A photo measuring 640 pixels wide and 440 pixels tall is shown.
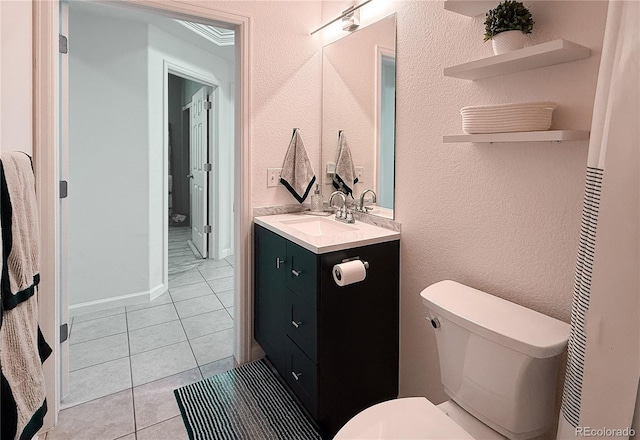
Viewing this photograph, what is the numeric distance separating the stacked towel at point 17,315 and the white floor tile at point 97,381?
98 centimetres

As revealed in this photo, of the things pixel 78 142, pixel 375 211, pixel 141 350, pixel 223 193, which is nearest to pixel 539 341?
pixel 375 211

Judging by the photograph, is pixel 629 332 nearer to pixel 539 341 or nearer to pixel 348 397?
pixel 539 341

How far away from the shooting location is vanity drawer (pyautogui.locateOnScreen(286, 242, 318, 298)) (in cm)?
160

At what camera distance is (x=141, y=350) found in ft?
8.03

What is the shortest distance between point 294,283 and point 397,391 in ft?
2.50

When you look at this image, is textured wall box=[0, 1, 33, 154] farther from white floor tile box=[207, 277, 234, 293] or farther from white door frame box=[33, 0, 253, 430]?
white floor tile box=[207, 277, 234, 293]

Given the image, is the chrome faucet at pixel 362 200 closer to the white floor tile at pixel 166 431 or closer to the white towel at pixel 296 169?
the white towel at pixel 296 169

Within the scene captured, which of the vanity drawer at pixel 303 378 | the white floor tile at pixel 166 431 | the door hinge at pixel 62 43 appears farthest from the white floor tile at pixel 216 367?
the door hinge at pixel 62 43

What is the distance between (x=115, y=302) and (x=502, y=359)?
2.98 meters

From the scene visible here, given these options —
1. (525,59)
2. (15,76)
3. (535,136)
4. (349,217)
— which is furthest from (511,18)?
(15,76)

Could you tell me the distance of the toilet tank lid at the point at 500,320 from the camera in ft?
3.52

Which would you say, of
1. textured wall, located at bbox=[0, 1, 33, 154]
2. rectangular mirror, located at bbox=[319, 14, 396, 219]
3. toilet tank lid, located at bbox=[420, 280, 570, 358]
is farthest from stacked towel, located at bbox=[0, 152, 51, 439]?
rectangular mirror, located at bbox=[319, 14, 396, 219]

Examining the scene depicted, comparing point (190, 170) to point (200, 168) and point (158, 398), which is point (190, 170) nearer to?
point (200, 168)

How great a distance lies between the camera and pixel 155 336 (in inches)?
104
